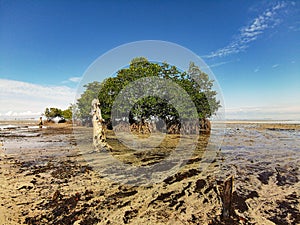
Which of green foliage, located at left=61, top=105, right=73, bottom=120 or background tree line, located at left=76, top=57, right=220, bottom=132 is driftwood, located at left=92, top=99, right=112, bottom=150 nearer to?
background tree line, located at left=76, top=57, right=220, bottom=132

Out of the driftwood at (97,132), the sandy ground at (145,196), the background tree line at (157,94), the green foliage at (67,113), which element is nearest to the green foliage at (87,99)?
the background tree line at (157,94)

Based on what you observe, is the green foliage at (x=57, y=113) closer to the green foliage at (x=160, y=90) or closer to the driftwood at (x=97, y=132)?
the green foliage at (x=160, y=90)

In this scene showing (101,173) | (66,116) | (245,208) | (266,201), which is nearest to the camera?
(245,208)

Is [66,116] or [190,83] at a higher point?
[190,83]

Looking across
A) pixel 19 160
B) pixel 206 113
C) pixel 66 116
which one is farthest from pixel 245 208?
pixel 66 116

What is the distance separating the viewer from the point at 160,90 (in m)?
26.2

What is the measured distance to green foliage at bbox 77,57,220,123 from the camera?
26.4 meters

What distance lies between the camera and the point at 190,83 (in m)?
29.3

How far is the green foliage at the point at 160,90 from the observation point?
26.4m

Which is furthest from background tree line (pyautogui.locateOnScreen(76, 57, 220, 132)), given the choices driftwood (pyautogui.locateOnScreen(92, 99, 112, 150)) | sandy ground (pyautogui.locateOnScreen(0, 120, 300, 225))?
sandy ground (pyautogui.locateOnScreen(0, 120, 300, 225))

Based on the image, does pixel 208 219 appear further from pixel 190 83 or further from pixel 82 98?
pixel 82 98

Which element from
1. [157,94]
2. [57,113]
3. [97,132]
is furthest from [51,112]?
[97,132]

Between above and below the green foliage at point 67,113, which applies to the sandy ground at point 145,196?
below

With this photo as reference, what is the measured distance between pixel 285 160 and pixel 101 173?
11871 millimetres
